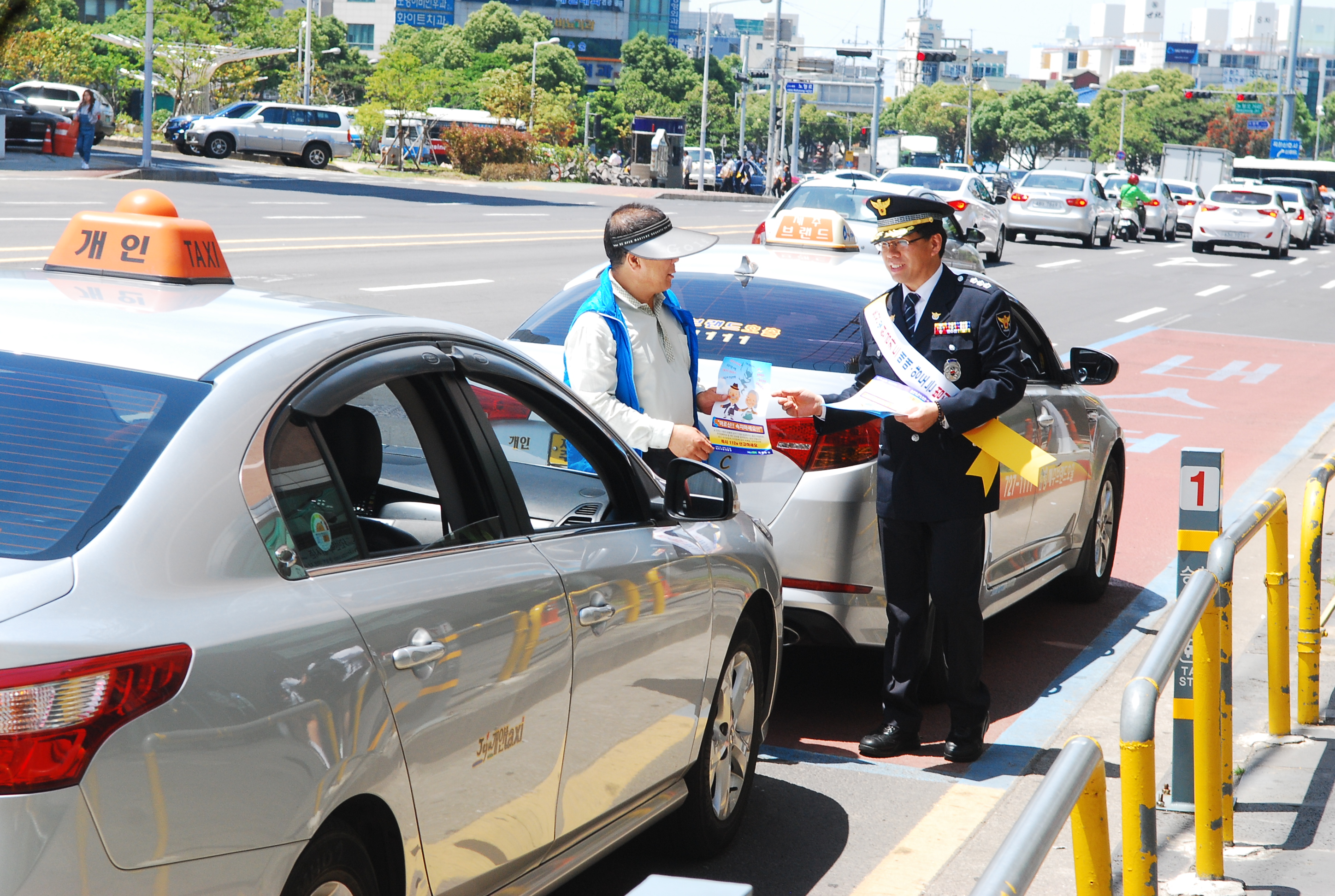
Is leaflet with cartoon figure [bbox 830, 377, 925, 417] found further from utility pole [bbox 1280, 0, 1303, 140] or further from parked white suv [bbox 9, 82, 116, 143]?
utility pole [bbox 1280, 0, 1303, 140]

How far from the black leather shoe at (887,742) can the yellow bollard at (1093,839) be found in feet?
7.39

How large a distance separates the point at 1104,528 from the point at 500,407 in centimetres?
444

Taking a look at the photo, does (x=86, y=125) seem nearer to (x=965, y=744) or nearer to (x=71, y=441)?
(x=965, y=744)

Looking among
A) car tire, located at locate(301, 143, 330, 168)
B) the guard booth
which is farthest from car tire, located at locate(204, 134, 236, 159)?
the guard booth

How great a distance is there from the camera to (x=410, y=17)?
441ft

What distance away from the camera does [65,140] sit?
37.6 metres

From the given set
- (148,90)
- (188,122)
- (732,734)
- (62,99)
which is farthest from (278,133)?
(732,734)

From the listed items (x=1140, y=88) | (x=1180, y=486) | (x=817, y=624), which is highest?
(x=1140, y=88)

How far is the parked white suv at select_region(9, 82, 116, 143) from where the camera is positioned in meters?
41.2

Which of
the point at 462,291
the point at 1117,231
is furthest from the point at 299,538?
the point at 1117,231

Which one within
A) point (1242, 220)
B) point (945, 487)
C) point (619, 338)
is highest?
point (1242, 220)

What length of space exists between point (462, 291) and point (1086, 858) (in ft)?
48.8

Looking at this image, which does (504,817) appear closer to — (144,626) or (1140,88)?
(144,626)

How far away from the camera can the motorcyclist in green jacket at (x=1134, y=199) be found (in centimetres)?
4141
